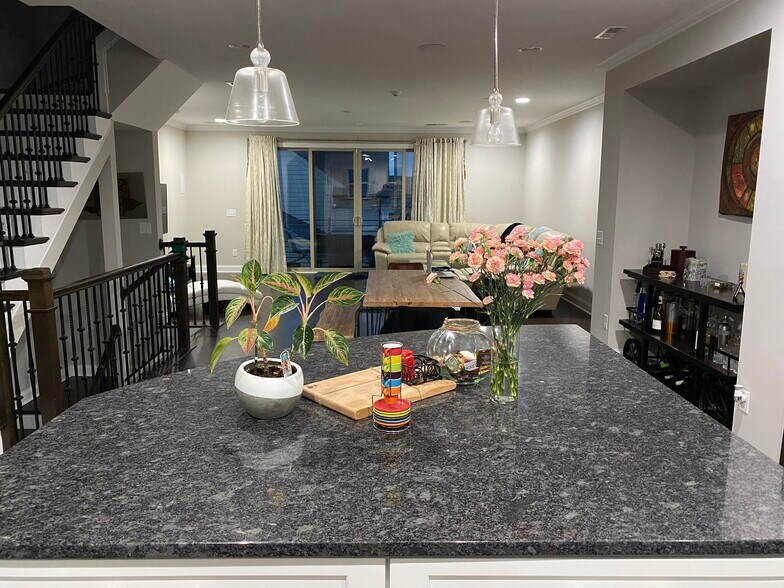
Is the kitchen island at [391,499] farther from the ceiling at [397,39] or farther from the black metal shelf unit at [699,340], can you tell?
the ceiling at [397,39]

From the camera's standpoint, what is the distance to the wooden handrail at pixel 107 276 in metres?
3.18

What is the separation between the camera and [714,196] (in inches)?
173

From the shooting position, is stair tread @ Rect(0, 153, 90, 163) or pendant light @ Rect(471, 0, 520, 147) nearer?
pendant light @ Rect(471, 0, 520, 147)

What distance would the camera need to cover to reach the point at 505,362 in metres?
1.62

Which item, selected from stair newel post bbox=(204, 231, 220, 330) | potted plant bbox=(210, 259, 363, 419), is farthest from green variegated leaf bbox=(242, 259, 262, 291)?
stair newel post bbox=(204, 231, 220, 330)

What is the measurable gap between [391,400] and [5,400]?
2616 mm

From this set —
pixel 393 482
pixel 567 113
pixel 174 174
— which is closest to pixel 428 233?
pixel 567 113

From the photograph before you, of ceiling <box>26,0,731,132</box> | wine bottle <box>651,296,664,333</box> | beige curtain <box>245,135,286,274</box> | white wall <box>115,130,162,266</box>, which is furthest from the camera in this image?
beige curtain <box>245,135,286,274</box>

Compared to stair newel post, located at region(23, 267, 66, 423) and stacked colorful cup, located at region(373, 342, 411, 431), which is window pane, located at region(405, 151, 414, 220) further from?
stacked colorful cup, located at region(373, 342, 411, 431)

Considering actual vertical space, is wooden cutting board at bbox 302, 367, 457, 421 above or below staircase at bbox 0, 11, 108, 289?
below

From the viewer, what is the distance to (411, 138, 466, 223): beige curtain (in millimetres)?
10445

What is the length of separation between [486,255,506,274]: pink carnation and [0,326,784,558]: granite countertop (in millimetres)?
387

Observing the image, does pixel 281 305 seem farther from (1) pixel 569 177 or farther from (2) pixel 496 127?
(1) pixel 569 177

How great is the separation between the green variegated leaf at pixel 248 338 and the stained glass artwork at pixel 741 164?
137 inches
